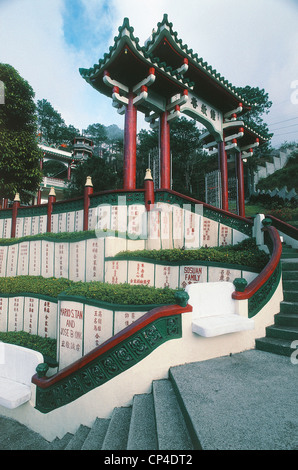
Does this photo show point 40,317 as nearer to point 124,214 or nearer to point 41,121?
point 124,214

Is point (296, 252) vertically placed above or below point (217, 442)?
above

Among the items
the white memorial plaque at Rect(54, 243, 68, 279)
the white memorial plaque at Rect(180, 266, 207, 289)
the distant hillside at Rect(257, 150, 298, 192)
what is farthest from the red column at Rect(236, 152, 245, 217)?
the distant hillside at Rect(257, 150, 298, 192)

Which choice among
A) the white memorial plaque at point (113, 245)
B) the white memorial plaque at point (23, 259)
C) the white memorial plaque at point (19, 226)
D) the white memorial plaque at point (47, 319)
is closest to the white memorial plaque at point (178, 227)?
the white memorial plaque at point (113, 245)

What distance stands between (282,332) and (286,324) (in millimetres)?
330

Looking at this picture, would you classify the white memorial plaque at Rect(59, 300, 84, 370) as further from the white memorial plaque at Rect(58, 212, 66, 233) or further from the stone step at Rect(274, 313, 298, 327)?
the stone step at Rect(274, 313, 298, 327)

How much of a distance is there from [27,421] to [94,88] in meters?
8.88

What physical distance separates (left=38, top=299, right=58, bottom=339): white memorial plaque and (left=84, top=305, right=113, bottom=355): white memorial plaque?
138 centimetres

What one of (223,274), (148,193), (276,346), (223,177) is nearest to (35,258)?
(148,193)

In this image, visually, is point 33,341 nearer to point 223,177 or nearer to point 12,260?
point 12,260

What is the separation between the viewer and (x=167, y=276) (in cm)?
518

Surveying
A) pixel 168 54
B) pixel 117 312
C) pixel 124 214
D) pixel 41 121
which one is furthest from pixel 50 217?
pixel 41 121

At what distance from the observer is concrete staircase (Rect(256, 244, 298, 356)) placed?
373cm

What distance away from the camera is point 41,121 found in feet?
151

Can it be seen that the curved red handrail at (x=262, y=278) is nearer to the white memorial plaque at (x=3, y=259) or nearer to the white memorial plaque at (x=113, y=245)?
the white memorial plaque at (x=113, y=245)
